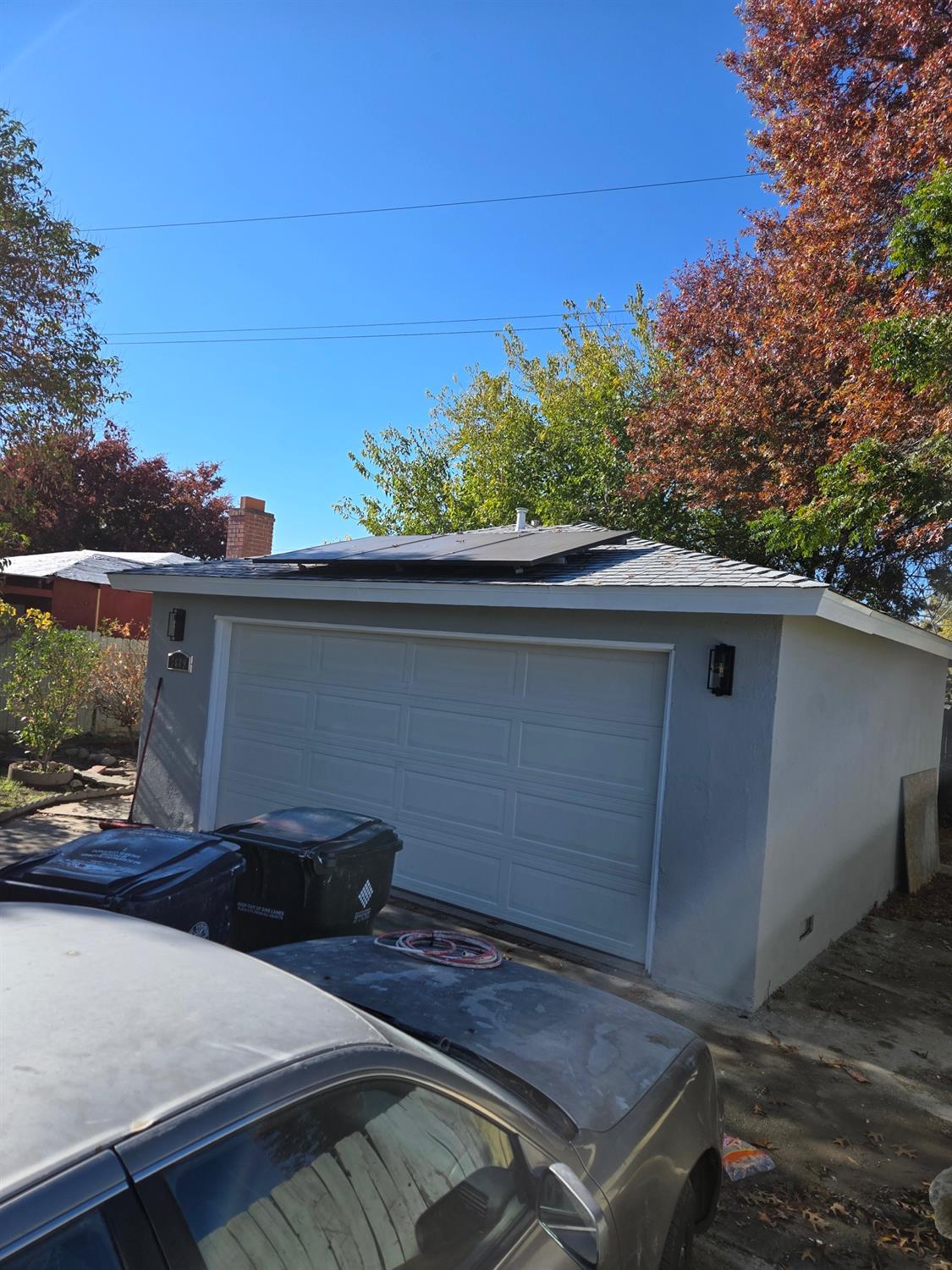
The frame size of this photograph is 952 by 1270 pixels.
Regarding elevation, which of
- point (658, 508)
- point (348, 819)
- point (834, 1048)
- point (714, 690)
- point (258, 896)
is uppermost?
point (658, 508)

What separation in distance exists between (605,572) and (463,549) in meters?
1.71

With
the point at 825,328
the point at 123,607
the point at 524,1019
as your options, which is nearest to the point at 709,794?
the point at 524,1019

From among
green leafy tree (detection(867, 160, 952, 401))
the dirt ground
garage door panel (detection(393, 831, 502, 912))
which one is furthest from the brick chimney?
green leafy tree (detection(867, 160, 952, 401))

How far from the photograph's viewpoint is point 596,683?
6.54 metres

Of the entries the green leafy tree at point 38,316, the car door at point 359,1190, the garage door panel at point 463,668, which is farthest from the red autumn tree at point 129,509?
the car door at point 359,1190

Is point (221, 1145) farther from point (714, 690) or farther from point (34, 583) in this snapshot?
point (34, 583)

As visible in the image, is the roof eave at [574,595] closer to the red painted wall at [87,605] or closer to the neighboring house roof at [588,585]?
the neighboring house roof at [588,585]

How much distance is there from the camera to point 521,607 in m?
6.67

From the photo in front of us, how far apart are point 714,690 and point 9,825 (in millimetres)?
7304

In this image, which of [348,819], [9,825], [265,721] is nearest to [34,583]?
[9,825]

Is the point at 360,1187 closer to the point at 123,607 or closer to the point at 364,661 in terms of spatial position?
the point at 364,661

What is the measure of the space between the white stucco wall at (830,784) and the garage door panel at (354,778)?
132 inches

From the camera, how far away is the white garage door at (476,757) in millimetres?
6340

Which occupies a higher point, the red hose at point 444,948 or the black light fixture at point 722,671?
the black light fixture at point 722,671
